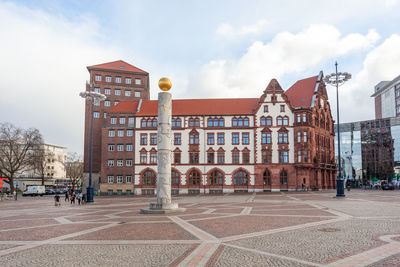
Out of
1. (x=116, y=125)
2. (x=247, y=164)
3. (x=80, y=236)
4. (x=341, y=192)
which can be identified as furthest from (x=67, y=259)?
(x=116, y=125)

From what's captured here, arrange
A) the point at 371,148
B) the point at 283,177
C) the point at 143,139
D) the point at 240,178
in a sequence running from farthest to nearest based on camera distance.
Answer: the point at 371,148
the point at 143,139
the point at 240,178
the point at 283,177

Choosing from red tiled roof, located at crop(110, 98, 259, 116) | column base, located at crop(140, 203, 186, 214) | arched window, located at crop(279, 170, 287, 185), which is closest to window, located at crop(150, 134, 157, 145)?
red tiled roof, located at crop(110, 98, 259, 116)

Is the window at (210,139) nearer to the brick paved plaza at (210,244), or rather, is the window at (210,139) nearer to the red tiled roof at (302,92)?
the red tiled roof at (302,92)

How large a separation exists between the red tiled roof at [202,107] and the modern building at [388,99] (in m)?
86.2

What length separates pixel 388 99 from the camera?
131 m

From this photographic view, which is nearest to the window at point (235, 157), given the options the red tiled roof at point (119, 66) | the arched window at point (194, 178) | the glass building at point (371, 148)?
the arched window at point (194, 178)

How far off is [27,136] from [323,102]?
62292 mm

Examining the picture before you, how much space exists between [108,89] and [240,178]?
3488 cm

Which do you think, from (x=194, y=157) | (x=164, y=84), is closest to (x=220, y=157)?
(x=194, y=157)

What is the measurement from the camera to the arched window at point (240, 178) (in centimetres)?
5884

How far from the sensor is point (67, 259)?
32.0 ft

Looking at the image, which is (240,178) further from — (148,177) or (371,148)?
(371,148)

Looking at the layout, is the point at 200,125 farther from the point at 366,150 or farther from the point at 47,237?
the point at 366,150

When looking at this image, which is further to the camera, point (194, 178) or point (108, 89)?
point (108, 89)
